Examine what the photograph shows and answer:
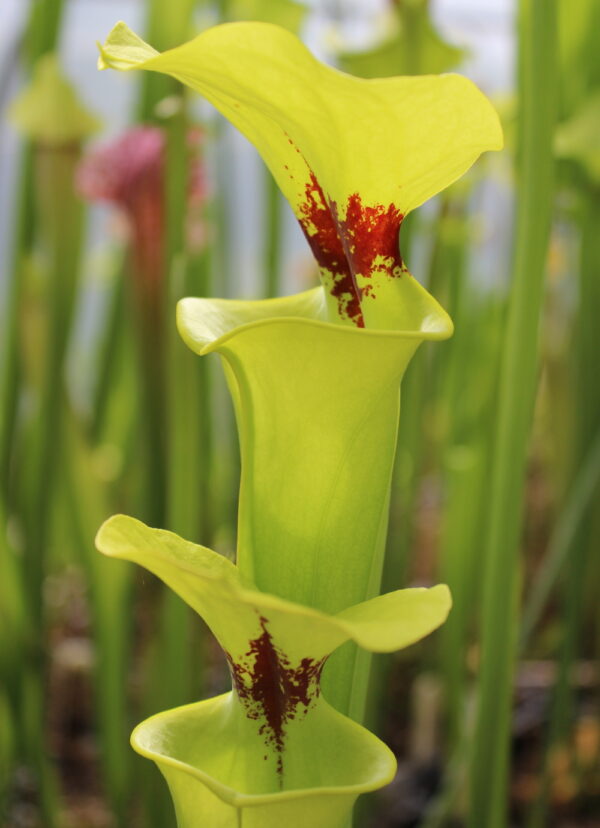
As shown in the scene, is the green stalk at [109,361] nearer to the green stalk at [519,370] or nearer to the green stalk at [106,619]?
the green stalk at [106,619]

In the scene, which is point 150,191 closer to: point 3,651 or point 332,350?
point 3,651

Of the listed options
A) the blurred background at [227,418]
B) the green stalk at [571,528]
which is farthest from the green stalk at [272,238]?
the green stalk at [571,528]

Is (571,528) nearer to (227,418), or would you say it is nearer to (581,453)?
(581,453)

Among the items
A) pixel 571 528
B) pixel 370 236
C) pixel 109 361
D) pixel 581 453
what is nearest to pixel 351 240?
pixel 370 236

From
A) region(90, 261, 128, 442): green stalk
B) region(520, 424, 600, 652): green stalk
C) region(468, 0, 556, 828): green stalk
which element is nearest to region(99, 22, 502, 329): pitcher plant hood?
region(468, 0, 556, 828): green stalk

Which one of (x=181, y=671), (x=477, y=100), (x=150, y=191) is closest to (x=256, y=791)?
(x=477, y=100)

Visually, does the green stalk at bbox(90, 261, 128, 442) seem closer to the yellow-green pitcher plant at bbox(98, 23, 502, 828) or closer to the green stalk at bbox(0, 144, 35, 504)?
the green stalk at bbox(0, 144, 35, 504)
